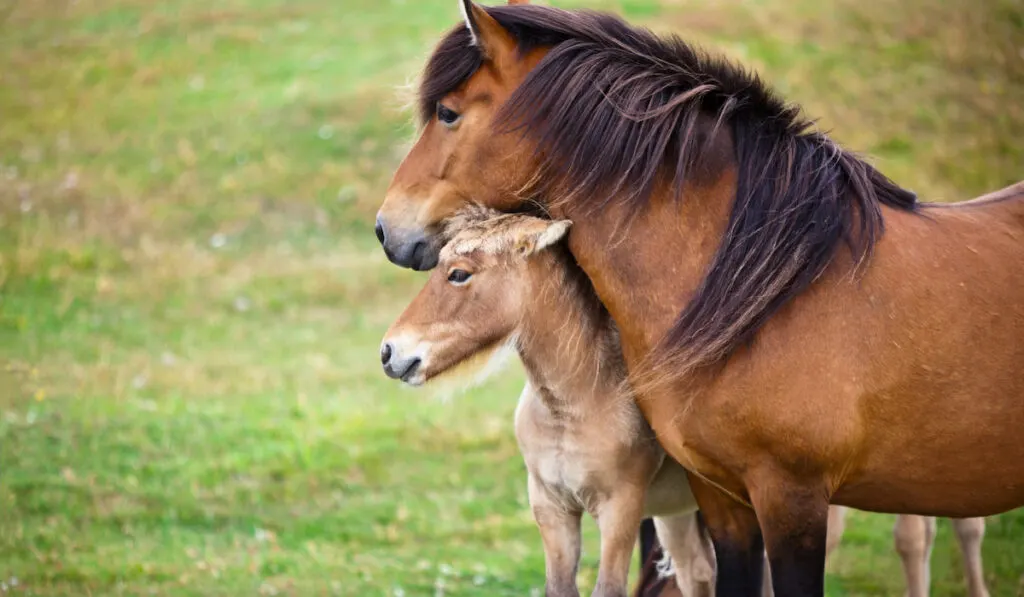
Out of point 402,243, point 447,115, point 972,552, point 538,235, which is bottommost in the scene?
point 972,552

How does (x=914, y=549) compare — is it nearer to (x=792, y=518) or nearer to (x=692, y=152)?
(x=792, y=518)

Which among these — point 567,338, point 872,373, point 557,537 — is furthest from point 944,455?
point 557,537

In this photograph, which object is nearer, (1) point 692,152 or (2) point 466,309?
(1) point 692,152

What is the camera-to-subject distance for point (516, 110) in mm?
4582

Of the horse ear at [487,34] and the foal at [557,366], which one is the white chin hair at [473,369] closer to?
the foal at [557,366]

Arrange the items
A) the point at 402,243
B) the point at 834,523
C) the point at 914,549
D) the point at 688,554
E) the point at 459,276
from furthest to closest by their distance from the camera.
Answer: the point at 914,549 < the point at 834,523 < the point at 688,554 < the point at 459,276 < the point at 402,243

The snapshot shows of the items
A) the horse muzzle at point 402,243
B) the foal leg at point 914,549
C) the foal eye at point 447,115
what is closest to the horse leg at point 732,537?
the horse muzzle at point 402,243

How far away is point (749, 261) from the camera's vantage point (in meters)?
4.43

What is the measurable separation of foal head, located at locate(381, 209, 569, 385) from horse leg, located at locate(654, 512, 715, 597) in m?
1.41

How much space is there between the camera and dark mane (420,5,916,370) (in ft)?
14.5

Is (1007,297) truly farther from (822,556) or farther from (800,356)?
(822,556)

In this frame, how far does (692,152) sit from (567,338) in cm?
107

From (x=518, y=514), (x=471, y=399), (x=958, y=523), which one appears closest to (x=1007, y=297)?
(x=958, y=523)

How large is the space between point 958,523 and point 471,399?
16.7 feet
